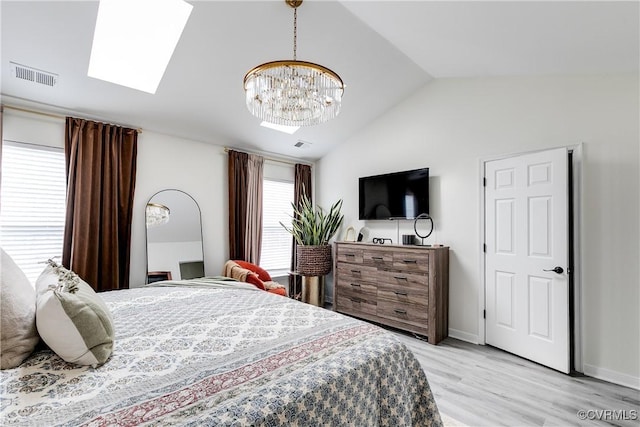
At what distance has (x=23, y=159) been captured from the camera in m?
2.82

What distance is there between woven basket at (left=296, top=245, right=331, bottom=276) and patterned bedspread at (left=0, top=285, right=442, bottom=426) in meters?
2.46

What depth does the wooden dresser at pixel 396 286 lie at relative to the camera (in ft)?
10.8

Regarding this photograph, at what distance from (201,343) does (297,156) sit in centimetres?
383

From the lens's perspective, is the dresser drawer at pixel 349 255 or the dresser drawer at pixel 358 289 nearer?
the dresser drawer at pixel 358 289

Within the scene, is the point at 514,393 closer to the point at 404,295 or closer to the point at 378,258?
the point at 404,295

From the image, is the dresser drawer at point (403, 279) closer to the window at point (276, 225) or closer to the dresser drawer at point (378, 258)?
the dresser drawer at point (378, 258)

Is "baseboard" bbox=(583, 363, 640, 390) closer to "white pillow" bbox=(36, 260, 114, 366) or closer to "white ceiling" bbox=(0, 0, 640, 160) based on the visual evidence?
"white ceiling" bbox=(0, 0, 640, 160)

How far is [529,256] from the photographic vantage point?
2893mm

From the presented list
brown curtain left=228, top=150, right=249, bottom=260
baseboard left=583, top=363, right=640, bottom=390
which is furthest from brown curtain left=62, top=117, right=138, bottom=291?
baseboard left=583, top=363, right=640, bottom=390

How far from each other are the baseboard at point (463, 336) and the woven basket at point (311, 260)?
1797mm

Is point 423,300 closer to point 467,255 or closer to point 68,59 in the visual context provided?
point 467,255

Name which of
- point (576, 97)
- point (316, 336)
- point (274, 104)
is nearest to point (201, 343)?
point (316, 336)

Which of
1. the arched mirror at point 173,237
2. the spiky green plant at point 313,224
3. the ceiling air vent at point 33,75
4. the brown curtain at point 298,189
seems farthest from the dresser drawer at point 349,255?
the ceiling air vent at point 33,75

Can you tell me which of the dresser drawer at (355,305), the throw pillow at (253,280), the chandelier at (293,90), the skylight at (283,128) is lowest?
the dresser drawer at (355,305)
